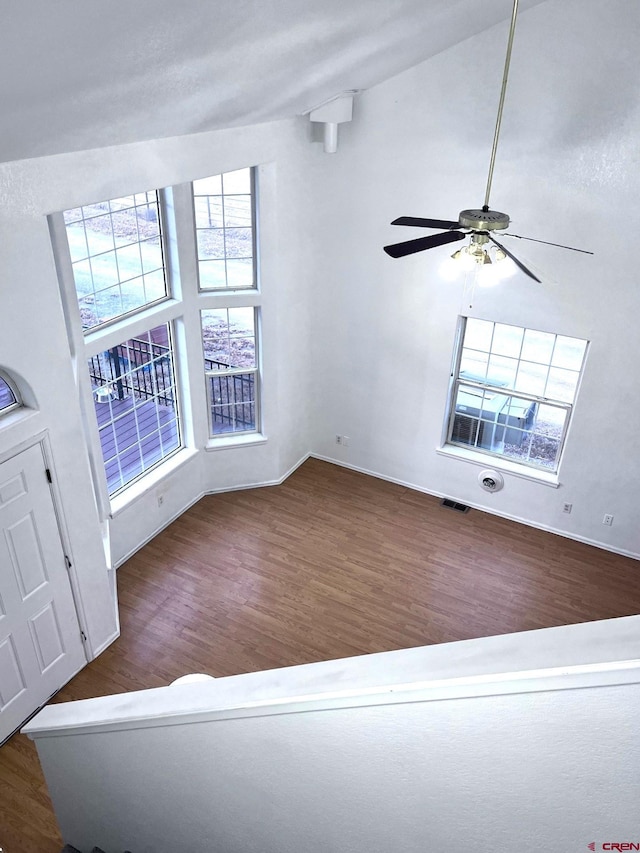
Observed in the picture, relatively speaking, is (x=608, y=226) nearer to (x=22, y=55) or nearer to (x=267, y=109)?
(x=267, y=109)

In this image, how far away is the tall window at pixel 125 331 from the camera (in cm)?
504

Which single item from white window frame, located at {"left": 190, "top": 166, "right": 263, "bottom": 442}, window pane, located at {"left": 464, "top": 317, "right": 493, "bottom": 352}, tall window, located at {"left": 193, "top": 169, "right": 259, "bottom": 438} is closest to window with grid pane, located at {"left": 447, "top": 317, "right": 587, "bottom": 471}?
window pane, located at {"left": 464, "top": 317, "right": 493, "bottom": 352}

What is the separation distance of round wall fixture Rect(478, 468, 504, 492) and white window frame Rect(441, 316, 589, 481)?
0.12 metres

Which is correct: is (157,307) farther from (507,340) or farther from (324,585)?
(507,340)

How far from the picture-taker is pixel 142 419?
6203 millimetres

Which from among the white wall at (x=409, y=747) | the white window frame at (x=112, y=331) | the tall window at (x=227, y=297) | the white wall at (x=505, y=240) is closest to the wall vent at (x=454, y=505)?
the white wall at (x=505, y=240)

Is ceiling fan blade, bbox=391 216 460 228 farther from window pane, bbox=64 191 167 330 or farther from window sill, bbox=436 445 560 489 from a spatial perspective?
window sill, bbox=436 445 560 489

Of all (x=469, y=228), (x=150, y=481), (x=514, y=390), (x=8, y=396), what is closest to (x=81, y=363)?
(x=8, y=396)

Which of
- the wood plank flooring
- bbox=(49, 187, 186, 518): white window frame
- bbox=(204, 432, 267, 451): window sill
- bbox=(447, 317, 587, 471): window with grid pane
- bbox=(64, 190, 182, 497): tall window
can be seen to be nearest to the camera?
bbox=(49, 187, 186, 518): white window frame

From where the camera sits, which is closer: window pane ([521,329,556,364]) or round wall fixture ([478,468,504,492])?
window pane ([521,329,556,364])

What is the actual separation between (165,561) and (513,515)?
375cm

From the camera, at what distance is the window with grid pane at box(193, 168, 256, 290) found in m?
5.82

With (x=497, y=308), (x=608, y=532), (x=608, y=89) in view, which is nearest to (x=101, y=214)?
(x=497, y=308)

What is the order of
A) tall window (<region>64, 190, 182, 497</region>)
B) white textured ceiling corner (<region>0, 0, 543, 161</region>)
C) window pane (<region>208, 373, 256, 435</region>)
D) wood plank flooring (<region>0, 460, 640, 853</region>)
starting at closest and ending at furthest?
white textured ceiling corner (<region>0, 0, 543, 161</region>) < tall window (<region>64, 190, 182, 497</region>) < wood plank flooring (<region>0, 460, 640, 853</region>) < window pane (<region>208, 373, 256, 435</region>)
